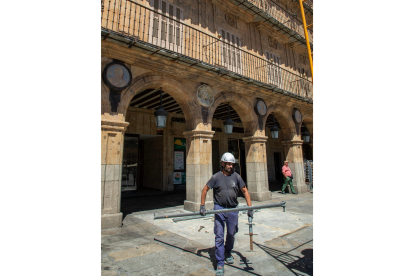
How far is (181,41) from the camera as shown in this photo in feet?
27.4

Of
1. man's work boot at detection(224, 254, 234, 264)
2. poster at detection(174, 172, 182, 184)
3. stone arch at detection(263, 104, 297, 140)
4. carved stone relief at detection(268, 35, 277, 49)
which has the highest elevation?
carved stone relief at detection(268, 35, 277, 49)

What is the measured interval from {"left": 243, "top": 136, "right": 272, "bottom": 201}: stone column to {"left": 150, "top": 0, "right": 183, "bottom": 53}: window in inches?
200

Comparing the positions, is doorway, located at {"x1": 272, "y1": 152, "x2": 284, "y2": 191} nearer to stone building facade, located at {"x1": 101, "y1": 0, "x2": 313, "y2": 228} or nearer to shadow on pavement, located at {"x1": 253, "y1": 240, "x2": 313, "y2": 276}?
stone building facade, located at {"x1": 101, "y1": 0, "x2": 313, "y2": 228}

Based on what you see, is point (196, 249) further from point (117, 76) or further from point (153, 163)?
point (153, 163)

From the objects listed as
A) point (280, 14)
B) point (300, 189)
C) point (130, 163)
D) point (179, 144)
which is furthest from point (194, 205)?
point (280, 14)

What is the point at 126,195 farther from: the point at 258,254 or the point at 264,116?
the point at 258,254

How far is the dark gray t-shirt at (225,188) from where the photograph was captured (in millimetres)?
3488

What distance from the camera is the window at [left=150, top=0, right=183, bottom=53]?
7863 millimetres

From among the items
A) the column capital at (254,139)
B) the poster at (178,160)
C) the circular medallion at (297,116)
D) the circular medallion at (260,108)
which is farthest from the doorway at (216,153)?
the circular medallion at (260,108)

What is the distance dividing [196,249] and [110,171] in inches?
124

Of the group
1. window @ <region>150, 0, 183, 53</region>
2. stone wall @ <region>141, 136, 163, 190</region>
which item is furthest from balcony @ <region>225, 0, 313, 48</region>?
stone wall @ <region>141, 136, 163, 190</region>

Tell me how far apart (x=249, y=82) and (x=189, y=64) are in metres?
2.96

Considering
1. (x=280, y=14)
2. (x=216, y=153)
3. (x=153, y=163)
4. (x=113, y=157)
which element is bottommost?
(x=153, y=163)

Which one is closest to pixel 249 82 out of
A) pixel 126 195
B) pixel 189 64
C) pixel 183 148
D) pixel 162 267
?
pixel 189 64
